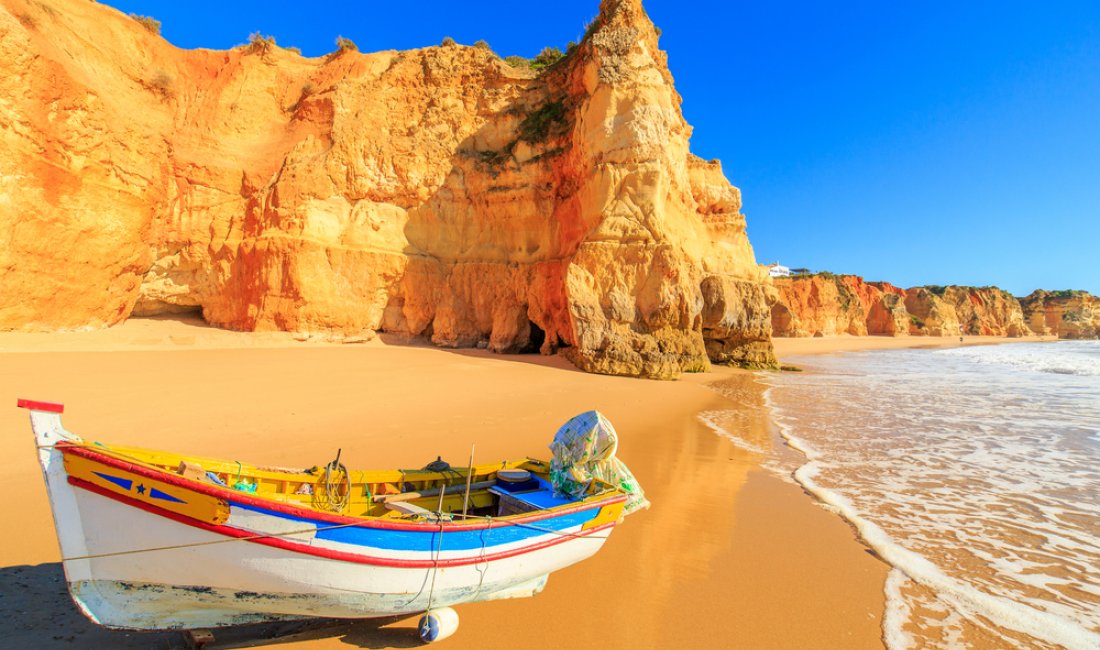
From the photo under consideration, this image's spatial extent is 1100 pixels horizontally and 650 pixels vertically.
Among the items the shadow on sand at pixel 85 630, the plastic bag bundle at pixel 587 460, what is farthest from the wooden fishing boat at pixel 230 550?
the plastic bag bundle at pixel 587 460

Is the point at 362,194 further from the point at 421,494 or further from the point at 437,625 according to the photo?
the point at 437,625

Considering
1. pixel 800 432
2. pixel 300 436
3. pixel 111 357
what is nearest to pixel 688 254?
pixel 800 432

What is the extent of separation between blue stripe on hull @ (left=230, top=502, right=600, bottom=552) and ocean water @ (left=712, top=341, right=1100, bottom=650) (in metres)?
2.51

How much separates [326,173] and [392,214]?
8.53 feet

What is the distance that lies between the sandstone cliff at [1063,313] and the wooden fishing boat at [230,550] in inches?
3817

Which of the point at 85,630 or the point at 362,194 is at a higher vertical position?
the point at 362,194

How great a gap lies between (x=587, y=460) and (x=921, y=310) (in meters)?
87.1

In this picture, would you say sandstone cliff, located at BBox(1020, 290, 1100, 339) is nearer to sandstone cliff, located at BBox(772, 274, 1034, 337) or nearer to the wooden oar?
sandstone cliff, located at BBox(772, 274, 1034, 337)

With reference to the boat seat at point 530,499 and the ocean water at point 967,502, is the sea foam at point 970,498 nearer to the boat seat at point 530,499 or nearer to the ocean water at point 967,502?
the ocean water at point 967,502

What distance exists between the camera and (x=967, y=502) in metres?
6.04

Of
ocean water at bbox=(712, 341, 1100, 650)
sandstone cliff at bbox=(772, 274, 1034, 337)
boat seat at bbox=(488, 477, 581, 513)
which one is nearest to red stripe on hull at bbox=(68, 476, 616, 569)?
boat seat at bbox=(488, 477, 581, 513)

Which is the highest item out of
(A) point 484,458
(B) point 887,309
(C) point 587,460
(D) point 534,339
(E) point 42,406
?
(B) point 887,309

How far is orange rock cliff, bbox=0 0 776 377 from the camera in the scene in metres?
13.2

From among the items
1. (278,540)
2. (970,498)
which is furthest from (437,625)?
(970,498)
